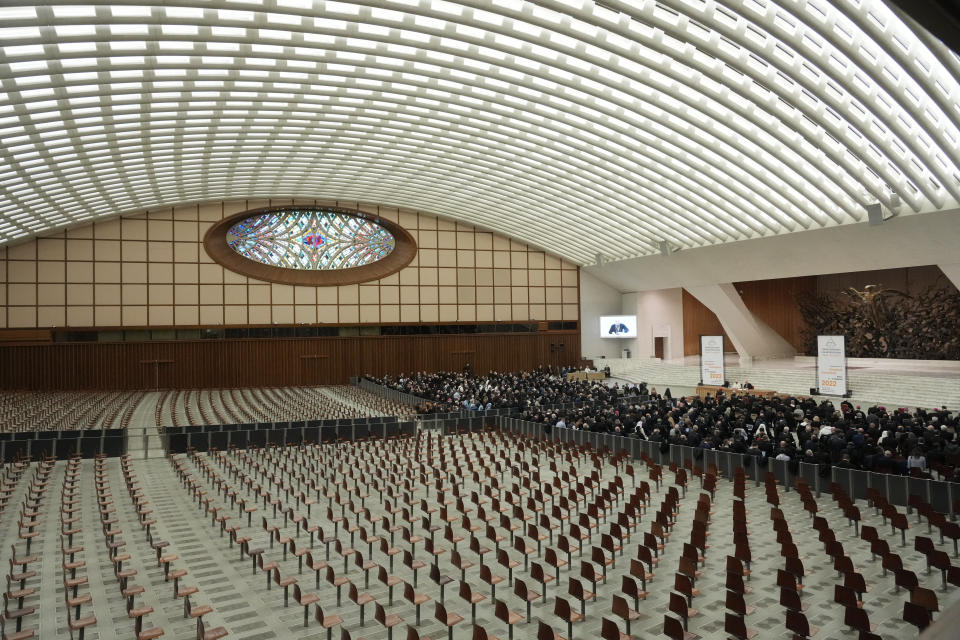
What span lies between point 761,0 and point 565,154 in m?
12.5

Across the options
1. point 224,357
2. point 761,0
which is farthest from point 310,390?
point 761,0

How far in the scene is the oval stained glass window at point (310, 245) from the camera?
1490 inches

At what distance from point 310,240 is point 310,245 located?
1.04ft

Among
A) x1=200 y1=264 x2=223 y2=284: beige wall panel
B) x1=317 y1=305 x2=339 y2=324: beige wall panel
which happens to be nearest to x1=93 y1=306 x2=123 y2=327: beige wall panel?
x1=200 y1=264 x2=223 y2=284: beige wall panel

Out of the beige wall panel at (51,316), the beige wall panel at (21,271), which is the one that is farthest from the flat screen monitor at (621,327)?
the beige wall panel at (21,271)

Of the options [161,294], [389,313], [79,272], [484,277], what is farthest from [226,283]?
[484,277]

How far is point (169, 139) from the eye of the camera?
24812 mm

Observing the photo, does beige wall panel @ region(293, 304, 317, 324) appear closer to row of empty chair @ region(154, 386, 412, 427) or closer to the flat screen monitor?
row of empty chair @ region(154, 386, 412, 427)

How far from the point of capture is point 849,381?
27.5 metres

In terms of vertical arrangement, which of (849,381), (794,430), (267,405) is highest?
(849,381)

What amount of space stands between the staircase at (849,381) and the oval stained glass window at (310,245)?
55.6 feet

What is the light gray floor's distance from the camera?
23.7ft

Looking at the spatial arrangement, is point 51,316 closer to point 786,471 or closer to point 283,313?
point 283,313

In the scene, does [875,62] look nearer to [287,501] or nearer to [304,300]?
[287,501]
